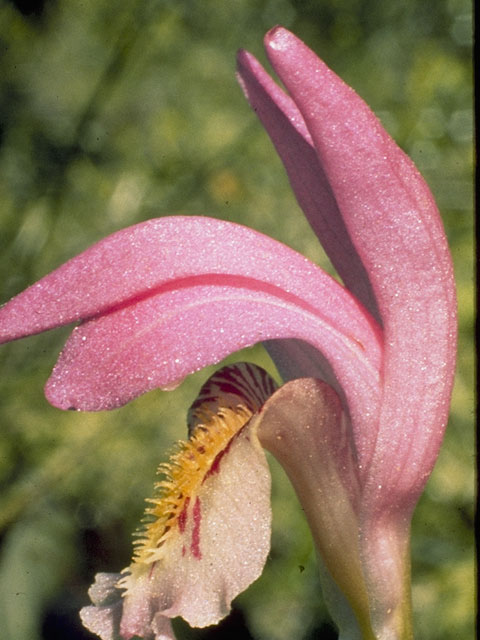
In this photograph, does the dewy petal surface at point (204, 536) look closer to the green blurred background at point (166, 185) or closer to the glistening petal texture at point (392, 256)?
the glistening petal texture at point (392, 256)

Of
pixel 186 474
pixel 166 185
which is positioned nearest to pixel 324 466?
pixel 186 474

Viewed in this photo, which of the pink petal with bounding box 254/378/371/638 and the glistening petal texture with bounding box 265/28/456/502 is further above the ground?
the glistening petal texture with bounding box 265/28/456/502

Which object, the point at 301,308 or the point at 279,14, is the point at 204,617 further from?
the point at 279,14

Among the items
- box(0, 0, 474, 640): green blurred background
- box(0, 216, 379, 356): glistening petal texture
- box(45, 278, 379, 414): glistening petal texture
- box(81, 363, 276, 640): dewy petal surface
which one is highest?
box(0, 216, 379, 356): glistening petal texture

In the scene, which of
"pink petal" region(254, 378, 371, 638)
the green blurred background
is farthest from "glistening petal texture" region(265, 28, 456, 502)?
the green blurred background

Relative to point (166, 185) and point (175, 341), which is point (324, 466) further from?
point (166, 185)

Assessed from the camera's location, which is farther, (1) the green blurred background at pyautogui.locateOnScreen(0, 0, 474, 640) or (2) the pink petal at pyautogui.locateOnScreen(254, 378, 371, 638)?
(1) the green blurred background at pyautogui.locateOnScreen(0, 0, 474, 640)

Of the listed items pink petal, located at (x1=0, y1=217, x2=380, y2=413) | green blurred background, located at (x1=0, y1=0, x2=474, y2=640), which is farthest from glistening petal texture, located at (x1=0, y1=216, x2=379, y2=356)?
green blurred background, located at (x1=0, y1=0, x2=474, y2=640)

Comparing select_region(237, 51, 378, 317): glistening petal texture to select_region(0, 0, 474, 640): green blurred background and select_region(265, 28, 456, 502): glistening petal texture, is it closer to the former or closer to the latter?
select_region(265, 28, 456, 502): glistening petal texture
